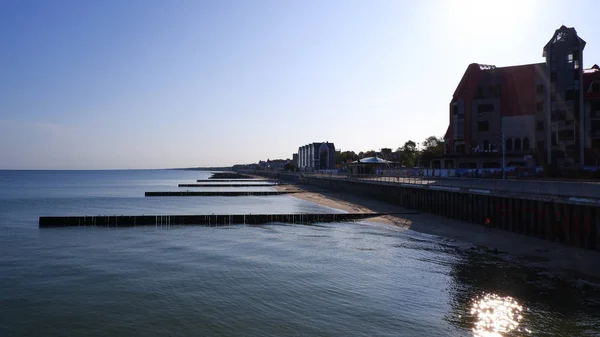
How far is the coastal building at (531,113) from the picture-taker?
67.4 meters

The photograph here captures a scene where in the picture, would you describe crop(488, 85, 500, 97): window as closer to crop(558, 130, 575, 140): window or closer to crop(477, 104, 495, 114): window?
crop(477, 104, 495, 114): window

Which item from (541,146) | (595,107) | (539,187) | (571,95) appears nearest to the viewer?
(539,187)

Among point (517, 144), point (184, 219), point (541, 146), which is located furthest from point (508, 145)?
point (184, 219)

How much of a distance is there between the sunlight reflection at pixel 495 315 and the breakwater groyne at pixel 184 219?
27912 millimetres

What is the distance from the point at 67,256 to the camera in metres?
29.4

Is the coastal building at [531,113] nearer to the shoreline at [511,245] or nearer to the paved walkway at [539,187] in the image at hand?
the paved walkway at [539,187]

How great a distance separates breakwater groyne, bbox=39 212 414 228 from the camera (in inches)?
1732

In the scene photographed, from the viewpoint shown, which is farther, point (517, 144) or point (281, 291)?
point (517, 144)

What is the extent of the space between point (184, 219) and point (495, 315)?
115ft

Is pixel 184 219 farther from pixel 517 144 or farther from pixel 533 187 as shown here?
pixel 517 144

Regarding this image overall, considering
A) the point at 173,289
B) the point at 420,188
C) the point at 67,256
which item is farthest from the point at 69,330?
the point at 420,188

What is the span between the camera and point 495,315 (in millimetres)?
17203

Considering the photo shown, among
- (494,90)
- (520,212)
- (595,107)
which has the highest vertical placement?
(494,90)

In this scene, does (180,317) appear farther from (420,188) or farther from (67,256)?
(420,188)
